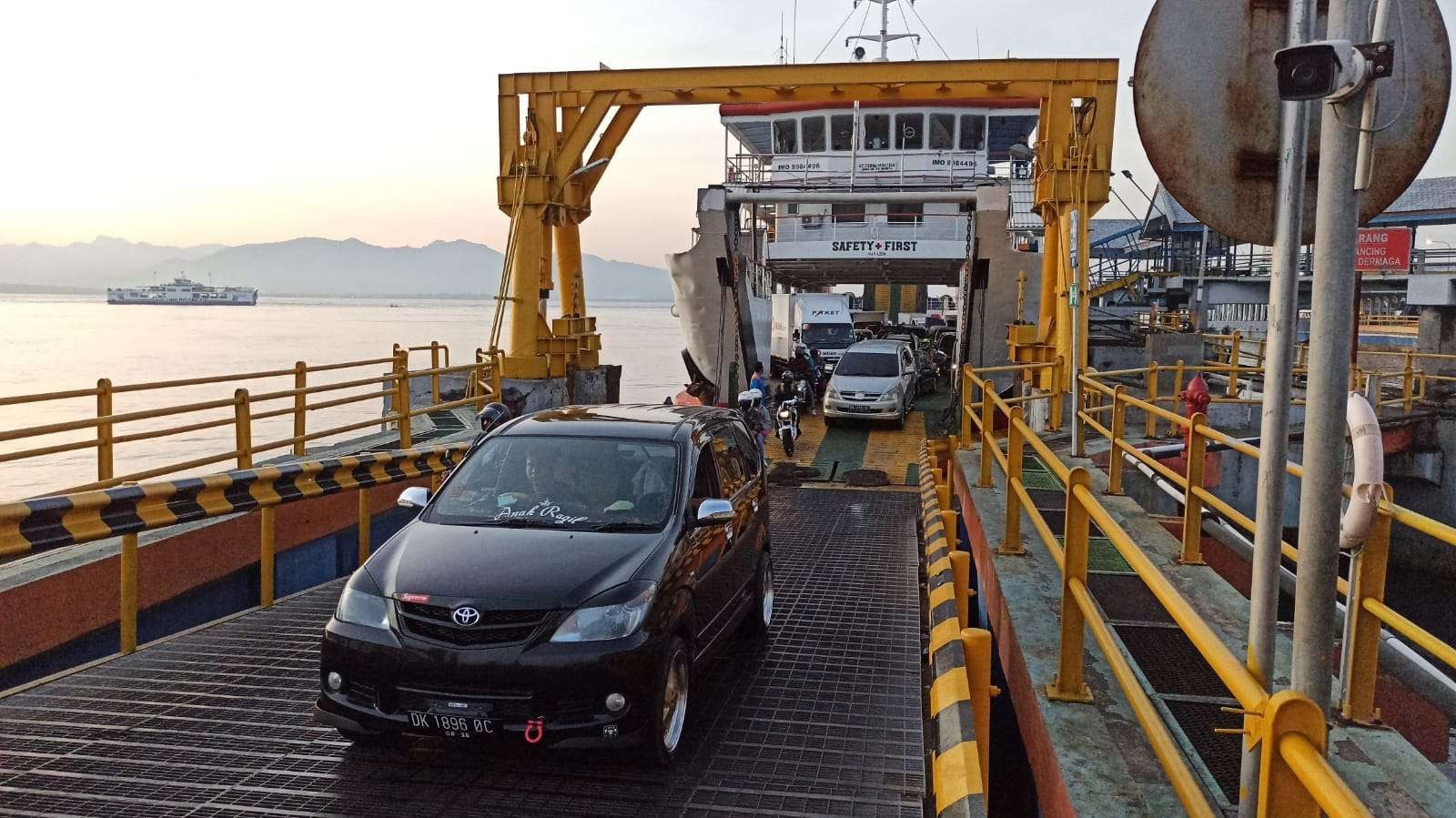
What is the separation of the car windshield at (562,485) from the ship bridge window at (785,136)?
24.0 meters

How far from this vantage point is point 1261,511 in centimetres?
266

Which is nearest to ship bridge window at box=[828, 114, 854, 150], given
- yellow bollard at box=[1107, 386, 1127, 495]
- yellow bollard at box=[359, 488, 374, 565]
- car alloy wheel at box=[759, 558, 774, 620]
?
yellow bollard at box=[1107, 386, 1127, 495]

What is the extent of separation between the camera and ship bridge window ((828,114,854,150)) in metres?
27.7

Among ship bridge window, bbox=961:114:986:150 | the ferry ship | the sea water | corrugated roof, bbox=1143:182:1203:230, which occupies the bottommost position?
the sea water

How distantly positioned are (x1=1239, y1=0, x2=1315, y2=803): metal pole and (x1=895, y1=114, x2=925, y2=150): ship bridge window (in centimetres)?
2633

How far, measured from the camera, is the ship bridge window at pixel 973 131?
1097 inches

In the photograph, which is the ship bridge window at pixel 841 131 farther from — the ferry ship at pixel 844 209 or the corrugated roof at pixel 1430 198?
the corrugated roof at pixel 1430 198

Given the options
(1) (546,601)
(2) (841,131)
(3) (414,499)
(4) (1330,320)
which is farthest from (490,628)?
(2) (841,131)

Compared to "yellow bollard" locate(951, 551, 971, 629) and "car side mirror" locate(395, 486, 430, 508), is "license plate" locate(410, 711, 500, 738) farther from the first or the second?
"yellow bollard" locate(951, 551, 971, 629)

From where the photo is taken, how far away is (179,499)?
6133 mm

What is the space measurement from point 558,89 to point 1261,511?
1474 centimetres

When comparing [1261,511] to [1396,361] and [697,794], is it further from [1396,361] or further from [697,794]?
[1396,361]

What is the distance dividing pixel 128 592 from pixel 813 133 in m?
24.9

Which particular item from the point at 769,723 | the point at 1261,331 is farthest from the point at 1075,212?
the point at 1261,331
